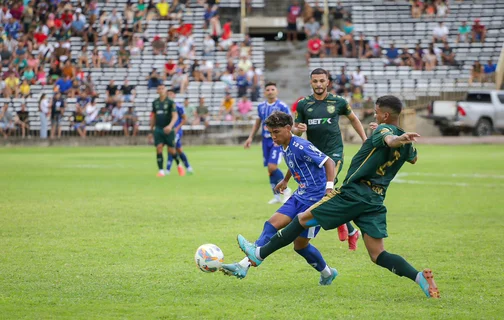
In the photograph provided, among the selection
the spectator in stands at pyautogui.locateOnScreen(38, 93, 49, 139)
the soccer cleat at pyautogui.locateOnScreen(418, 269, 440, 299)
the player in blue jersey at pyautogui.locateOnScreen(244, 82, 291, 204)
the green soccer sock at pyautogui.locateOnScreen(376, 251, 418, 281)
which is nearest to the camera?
the soccer cleat at pyautogui.locateOnScreen(418, 269, 440, 299)

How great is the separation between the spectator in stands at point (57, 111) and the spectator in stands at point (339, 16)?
15.4 meters

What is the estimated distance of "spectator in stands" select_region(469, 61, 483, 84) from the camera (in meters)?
41.5

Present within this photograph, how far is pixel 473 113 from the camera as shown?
125 feet

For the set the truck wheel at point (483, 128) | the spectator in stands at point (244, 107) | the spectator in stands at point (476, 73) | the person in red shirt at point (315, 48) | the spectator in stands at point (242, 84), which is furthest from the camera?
the person in red shirt at point (315, 48)

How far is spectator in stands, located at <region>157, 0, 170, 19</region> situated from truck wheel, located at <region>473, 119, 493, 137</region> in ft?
55.3

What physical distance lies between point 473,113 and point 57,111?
18.2 m

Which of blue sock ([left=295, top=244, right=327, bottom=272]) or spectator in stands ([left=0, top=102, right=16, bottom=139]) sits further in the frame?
spectator in stands ([left=0, top=102, right=16, bottom=139])

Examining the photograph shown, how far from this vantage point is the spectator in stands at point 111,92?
38.4 metres

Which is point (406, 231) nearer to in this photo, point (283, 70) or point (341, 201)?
point (341, 201)

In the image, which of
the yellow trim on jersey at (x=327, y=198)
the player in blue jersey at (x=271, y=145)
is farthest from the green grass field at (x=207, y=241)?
the yellow trim on jersey at (x=327, y=198)

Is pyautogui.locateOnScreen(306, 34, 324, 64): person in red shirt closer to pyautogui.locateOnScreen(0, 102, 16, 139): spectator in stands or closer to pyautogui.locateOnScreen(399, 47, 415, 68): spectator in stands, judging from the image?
Answer: pyautogui.locateOnScreen(399, 47, 415, 68): spectator in stands

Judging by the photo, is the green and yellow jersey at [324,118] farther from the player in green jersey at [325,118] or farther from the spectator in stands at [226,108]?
the spectator in stands at [226,108]

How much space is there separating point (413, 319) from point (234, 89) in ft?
112

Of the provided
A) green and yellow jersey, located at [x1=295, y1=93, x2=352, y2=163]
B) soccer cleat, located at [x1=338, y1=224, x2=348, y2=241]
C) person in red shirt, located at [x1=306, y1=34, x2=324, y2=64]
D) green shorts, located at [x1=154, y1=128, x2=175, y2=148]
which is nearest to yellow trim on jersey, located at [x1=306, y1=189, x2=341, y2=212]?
soccer cleat, located at [x1=338, y1=224, x2=348, y2=241]
